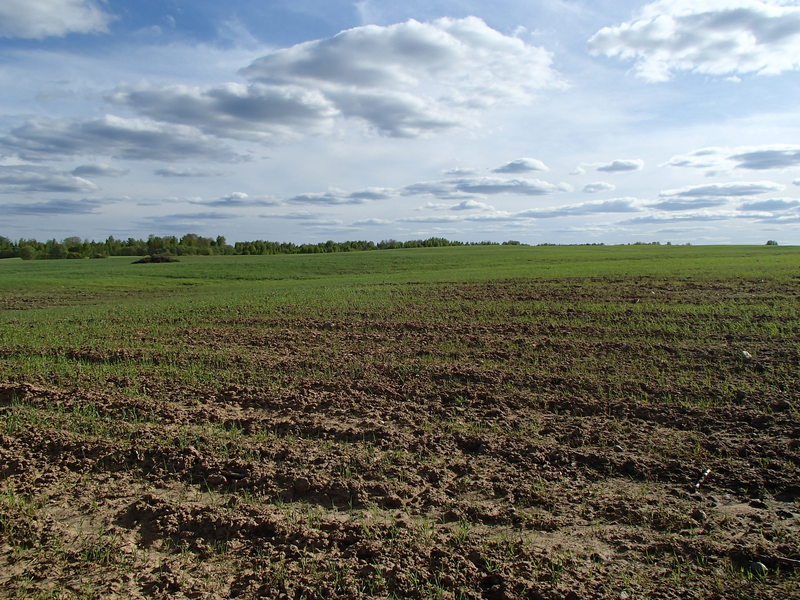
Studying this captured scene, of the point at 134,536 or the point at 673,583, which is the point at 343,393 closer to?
the point at 134,536

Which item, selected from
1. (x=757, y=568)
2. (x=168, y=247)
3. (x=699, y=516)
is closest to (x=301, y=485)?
(x=699, y=516)

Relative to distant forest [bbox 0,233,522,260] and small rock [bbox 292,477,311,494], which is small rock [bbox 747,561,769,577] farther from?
distant forest [bbox 0,233,522,260]

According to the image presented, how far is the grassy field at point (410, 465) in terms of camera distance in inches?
155

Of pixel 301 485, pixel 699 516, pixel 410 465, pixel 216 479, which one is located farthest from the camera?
pixel 410 465

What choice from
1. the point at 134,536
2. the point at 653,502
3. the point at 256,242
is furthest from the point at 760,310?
the point at 256,242

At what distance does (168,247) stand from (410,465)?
327 feet

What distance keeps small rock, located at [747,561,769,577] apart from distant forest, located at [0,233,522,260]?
89.5m

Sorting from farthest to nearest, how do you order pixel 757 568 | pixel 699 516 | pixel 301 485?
pixel 301 485, pixel 699 516, pixel 757 568

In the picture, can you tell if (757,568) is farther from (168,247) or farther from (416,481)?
(168,247)

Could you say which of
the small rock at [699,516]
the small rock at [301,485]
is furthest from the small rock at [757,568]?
the small rock at [301,485]

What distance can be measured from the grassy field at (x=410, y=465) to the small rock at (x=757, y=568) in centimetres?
3

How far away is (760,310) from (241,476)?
506 inches

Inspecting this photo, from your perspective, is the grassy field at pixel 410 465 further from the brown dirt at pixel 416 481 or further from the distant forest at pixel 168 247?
the distant forest at pixel 168 247

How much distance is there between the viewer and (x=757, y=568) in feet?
12.7
